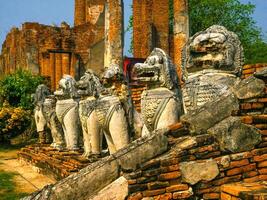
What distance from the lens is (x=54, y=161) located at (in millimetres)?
7871

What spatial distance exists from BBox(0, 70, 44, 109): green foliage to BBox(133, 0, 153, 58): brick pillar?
6.03 metres

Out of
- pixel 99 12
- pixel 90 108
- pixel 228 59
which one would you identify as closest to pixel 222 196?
pixel 228 59

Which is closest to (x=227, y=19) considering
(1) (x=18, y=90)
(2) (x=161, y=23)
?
(2) (x=161, y=23)

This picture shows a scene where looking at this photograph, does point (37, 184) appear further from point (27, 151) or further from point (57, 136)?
point (27, 151)

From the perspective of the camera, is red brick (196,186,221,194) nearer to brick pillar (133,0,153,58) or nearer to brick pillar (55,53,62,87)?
brick pillar (133,0,153,58)

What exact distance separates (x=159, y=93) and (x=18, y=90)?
11.3 meters

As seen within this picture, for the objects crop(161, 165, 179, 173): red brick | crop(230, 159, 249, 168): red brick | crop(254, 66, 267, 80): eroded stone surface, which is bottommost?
crop(161, 165, 179, 173): red brick

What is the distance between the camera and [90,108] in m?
6.89

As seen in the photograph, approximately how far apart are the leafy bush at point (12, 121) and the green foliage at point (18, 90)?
0.76 metres

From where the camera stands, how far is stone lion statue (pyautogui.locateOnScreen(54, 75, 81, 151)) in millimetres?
8141

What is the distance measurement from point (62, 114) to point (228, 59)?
4.63 meters

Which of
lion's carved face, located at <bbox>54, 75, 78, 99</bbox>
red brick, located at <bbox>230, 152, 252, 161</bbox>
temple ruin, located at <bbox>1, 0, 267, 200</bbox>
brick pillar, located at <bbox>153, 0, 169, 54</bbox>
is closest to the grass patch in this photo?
temple ruin, located at <bbox>1, 0, 267, 200</bbox>

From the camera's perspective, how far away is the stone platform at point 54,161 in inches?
271

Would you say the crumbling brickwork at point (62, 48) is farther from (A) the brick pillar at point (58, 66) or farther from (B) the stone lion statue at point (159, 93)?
(B) the stone lion statue at point (159, 93)
